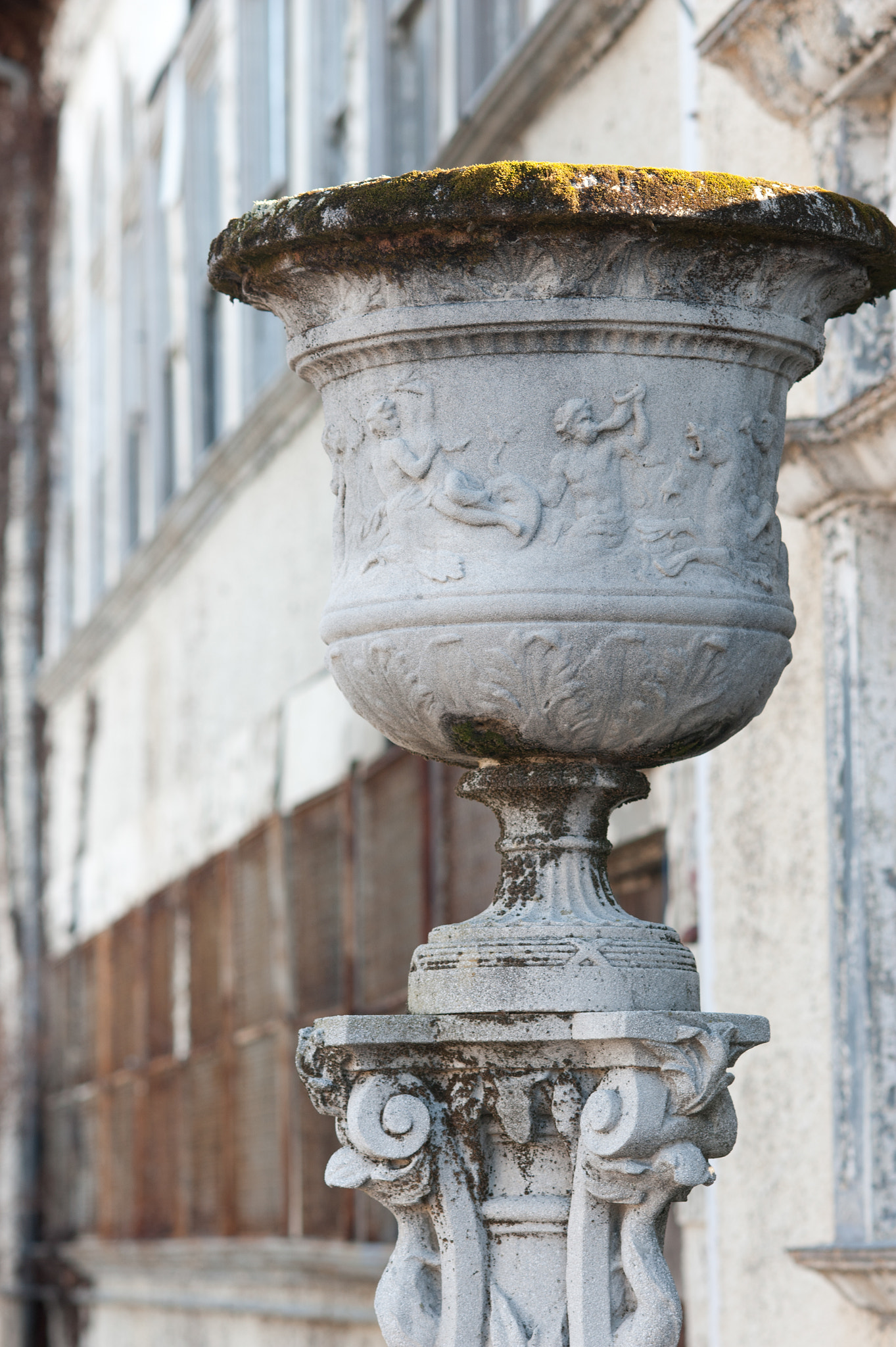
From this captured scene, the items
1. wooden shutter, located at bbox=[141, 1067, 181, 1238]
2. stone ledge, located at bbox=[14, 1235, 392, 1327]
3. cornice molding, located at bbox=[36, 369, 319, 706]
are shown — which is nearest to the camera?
stone ledge, located at bbox=[14, 1235, 392, 1327]

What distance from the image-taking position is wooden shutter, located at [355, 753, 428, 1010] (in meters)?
6.97

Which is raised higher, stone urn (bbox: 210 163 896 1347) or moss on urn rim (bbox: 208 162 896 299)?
moss on urn rim (bbox: 208 162 896 299)

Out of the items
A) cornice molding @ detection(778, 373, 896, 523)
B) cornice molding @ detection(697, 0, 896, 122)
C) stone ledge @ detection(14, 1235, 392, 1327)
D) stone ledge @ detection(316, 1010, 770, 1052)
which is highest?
cornice molding @ detection(697, 0, 896, 122)

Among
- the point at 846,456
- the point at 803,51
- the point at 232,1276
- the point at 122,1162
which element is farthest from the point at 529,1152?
the point at 122,1162

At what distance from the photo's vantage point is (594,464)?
283 centimetres

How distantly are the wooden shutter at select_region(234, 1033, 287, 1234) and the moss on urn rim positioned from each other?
5609mm

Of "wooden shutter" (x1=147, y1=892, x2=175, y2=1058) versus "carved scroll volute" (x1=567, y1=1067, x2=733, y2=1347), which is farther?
"wooden shutter" (x1=147, y1=892, x2=175, y2=1058)

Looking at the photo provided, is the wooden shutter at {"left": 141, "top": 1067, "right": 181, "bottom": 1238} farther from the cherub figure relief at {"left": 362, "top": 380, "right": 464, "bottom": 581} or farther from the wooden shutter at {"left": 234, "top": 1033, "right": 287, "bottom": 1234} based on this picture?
the cherub figure relief at {"left": 362, "top": 380, "right": 464, "bottom": 581}

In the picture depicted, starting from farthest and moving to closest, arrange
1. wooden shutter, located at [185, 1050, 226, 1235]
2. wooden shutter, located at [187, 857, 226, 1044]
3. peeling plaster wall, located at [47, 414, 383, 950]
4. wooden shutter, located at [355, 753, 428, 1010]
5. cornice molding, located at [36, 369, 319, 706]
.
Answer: wooden shutter, located at [187, 857, 226, 1044] → wooden shutter, located at [185, 1050, 226, 1235] → cornice molding, located at [36, 369, 319, 706] → peeling plaster wall, located at [47, 414, 383, 950] → wooden shutter, located at [355, 753, 428, 1010]

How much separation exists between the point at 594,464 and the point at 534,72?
12.1ft

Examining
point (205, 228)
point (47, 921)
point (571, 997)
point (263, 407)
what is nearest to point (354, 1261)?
point (263, 407)

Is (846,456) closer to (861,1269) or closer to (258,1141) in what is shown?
(861,1269)

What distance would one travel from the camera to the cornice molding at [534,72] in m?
5.85

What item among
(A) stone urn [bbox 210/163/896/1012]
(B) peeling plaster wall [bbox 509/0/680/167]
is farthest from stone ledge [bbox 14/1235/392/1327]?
(A) stone urn [bbox 210/163/896/1012]
